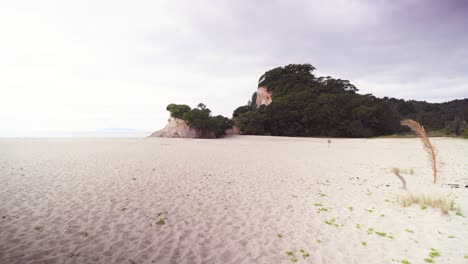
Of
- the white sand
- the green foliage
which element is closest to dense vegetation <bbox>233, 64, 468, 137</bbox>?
the green foliage

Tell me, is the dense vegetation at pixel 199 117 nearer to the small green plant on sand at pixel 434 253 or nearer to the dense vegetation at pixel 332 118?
the dense vegetation at pixel 332 118

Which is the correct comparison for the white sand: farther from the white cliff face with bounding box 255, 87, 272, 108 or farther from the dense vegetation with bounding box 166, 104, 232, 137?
the white cliff face with bounding box 255, 87, 272, 108

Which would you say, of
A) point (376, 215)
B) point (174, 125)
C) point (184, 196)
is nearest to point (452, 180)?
point (376, 215)

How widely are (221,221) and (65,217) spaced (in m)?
4.04

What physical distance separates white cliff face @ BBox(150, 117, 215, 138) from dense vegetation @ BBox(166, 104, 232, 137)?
737 millimetres

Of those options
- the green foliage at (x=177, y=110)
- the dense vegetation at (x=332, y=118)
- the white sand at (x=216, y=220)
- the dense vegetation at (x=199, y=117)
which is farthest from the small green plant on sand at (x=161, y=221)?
the dense vegetation at (x=332, y=118)

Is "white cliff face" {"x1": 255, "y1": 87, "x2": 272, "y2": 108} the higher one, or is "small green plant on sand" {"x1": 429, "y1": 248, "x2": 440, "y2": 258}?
"white cliff face" {"x1": 255, "y1": 87, "x2": 272, "y2": 108}

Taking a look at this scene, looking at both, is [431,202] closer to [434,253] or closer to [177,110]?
[434,253]

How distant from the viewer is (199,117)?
127ft

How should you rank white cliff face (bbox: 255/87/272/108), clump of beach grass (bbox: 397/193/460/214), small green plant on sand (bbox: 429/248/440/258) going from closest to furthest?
small green plant on sand (bbox: 429/248/440/258)
clump of beach grass (bbox: 397/193/460/214)
white cliff face (bbox: 255/87/272/108)

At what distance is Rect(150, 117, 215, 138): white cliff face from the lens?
39.6 meters

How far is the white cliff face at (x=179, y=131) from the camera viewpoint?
3962cm

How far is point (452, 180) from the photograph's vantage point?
9.86m

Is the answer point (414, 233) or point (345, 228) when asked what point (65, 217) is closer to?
point (345, 228)
